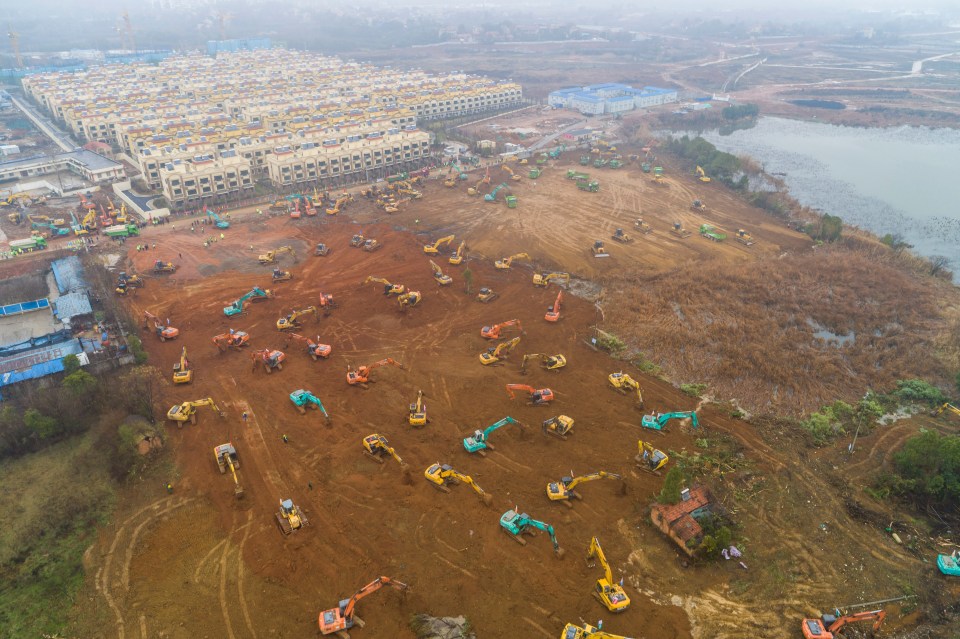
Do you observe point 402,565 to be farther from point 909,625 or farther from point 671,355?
point 671,355

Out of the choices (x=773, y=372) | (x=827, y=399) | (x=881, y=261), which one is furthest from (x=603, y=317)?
(x=881, y=261)

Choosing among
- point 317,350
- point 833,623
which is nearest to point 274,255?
point 317,350

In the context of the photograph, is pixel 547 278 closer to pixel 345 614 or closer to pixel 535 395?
pixel 535 395

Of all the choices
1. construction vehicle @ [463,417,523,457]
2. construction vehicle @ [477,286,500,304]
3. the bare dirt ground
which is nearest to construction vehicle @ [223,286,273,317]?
the bare dirt ground

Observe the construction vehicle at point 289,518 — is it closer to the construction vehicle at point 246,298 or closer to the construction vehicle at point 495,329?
the construction vehicle at point 495,329

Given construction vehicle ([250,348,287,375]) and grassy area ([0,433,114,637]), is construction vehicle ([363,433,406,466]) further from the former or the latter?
grassy area ([0,433,114,637])
